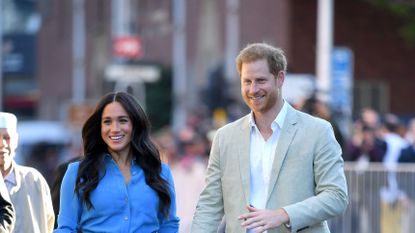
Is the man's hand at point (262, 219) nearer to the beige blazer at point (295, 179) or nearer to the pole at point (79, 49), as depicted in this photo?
the beige blazer at point (295, 179)

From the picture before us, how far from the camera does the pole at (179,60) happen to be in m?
49.8

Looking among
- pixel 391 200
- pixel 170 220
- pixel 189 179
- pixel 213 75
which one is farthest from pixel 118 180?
pixel 213 75

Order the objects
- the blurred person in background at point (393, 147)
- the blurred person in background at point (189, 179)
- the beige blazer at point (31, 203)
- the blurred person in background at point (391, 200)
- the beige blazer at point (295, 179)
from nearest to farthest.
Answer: the beige blazer at point (295, 179)
the beige blazer at point (31, 203)
the blurred person in background at point (391, 200)
the blurred person in background at point (393, 147)
the blurred person in background at point (189, 179)

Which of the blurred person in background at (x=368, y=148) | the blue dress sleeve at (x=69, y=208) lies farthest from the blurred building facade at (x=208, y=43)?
the blue dress sleeve at (x=69, y=208)

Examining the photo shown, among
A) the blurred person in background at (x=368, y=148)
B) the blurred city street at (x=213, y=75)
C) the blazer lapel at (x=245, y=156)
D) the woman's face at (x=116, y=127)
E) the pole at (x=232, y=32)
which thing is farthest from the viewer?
the pole at (x=232, y=32)

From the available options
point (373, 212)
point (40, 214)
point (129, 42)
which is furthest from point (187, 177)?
point (40, 214)

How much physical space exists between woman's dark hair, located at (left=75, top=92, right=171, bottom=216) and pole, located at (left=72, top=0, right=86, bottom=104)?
54.7 meters

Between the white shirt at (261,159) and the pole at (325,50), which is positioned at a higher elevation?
the white shirt at (261,159)

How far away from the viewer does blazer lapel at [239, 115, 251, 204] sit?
6973mm

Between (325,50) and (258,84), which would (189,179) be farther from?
(258,84)

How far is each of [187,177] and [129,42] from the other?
8.53m

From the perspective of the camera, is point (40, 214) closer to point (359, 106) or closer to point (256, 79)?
point (256, 79)

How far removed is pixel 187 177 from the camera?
63.9 feet

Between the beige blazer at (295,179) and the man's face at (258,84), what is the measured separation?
0.56 feet
